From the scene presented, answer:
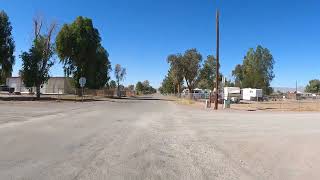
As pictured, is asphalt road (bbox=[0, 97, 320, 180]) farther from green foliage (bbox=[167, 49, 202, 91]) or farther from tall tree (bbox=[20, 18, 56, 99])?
green foliage (bbox=[167, 49, 202, 91])

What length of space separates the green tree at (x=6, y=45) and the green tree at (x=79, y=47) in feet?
49.6

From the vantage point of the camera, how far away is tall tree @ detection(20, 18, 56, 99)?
60250 mm

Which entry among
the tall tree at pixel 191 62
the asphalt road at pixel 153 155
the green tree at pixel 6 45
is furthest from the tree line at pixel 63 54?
the asphalt road at pixel 153 155

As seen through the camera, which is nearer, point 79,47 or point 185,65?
point 79,47

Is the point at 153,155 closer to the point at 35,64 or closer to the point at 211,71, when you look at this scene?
the point at 35,64

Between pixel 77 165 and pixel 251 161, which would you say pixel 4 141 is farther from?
pixel 251 161

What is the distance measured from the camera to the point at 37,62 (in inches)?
2381

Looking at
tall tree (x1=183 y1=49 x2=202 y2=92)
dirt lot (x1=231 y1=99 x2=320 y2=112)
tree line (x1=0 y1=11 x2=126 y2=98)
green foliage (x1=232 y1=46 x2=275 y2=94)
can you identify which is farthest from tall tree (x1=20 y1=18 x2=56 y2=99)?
green foliage (x1=232 y1=46 x2=275 y2=94)

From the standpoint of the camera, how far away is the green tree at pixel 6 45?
192ft

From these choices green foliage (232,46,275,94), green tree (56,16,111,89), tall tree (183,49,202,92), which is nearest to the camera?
green tree (56,16,111,89)

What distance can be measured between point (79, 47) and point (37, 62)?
15.4m

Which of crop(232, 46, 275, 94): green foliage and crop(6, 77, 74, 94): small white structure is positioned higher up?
crop(232, 46, 275, 94): green foliage

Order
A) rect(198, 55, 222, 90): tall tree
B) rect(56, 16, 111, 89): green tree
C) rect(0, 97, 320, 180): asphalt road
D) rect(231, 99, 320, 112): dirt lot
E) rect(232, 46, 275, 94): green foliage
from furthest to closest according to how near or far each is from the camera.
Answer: rect(232, 46, 275, 94): green foliage
rect(198, 55, 222, 90): tall tree
rect(56, 16, 111, 89): green tree
rect(231, 99, 320, 112): dirt lot
rect(0, 97, 320, 180): asphalt road

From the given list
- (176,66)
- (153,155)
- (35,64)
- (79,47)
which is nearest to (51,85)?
(176,66)
